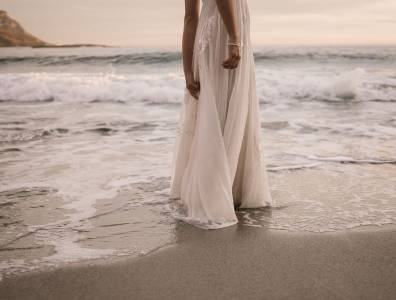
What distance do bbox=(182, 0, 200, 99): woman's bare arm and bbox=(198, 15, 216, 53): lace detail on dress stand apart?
0.46ft

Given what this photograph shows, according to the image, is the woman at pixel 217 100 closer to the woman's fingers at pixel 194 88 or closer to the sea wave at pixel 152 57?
the woman's fingers at pixel 194 88

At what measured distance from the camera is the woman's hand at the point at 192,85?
3127mm

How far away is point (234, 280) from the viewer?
223 centimetres

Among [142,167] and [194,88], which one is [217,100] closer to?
[194,88]

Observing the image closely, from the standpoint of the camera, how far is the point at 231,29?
9.46ft

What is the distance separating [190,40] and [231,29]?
0.38 m

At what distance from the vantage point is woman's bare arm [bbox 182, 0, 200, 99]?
10.1ft

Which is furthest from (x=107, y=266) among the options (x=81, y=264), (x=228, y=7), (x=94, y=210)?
(x=228, y=7)

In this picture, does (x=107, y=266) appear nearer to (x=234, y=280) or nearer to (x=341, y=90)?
(x=234, y=280)

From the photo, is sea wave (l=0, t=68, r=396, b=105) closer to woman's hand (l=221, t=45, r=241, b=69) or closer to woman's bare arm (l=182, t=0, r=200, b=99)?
woman's bare arm (l=182, t=0, r=200, b=99)

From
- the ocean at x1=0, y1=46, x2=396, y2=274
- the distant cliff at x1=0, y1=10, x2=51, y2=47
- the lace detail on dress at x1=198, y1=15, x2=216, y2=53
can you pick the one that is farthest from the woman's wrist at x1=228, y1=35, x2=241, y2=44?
the distant cliff at x1=0, y1=10, x2=51, y2=47

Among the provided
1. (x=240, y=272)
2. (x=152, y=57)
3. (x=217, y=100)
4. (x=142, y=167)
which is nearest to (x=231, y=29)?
(x=217, y=100)

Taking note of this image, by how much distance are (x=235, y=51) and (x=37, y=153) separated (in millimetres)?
3311

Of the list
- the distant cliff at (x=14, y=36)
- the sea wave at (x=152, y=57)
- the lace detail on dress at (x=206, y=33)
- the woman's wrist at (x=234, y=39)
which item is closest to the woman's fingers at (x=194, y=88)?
the lace detail on dress at (x=206, y=33)
